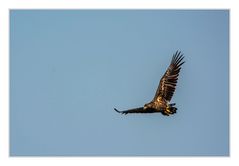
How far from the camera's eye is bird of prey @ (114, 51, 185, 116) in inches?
718

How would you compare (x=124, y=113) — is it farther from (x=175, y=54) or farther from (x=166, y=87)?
(x=175, y=54)

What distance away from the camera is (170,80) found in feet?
62.7

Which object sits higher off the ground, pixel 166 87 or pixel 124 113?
pixel 166 87

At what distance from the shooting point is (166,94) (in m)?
18.8

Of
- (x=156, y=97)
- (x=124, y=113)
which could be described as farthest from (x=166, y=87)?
(x=124, y=113)

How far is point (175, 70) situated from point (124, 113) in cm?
301

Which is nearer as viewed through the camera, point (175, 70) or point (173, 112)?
point (173, 112)

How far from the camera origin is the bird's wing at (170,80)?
1880 centimetres

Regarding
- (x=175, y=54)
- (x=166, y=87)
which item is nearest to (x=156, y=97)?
(x=166, y=87)

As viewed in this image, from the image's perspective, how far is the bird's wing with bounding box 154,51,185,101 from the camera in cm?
1880

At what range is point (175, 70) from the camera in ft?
63.1

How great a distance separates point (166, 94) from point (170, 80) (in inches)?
29.2

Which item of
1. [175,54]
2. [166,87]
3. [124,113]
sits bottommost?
[124,113]

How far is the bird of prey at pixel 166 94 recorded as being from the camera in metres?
18.2
